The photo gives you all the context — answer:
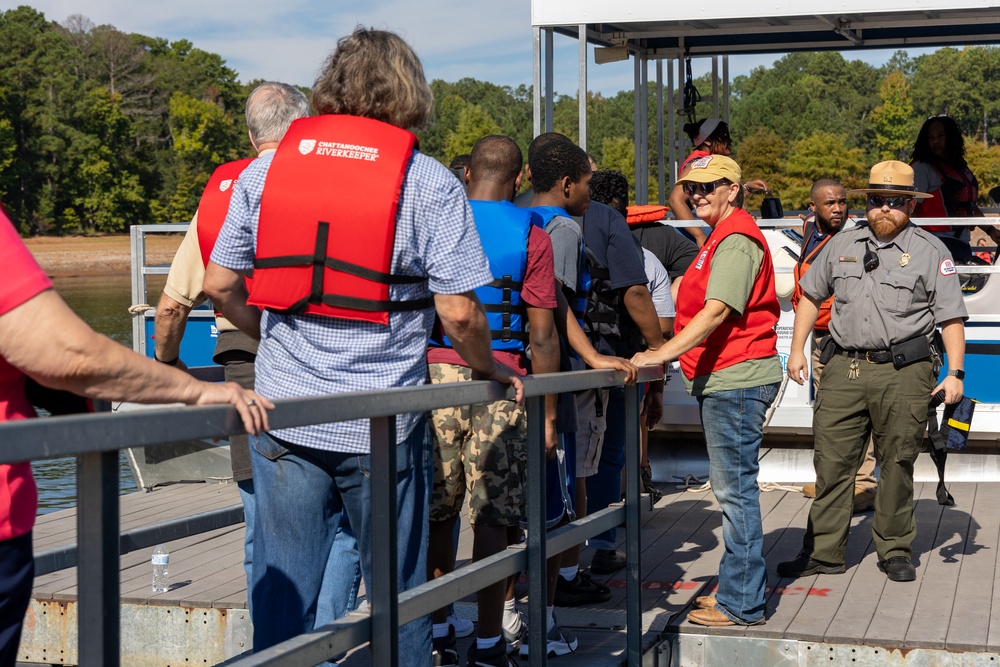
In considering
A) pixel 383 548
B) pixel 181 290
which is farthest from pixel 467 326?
pixel 181 290

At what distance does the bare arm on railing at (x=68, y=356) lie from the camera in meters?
1.75

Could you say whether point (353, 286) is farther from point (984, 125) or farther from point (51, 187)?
point (984, 125)

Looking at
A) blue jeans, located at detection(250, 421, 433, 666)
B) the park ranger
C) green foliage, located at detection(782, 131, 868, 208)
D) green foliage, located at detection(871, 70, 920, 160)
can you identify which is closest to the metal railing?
blue jeans, located at detection(250, 421, 433, 666)

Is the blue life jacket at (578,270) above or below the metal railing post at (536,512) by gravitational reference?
above

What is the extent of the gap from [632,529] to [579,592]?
80cm

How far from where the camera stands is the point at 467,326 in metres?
2.62

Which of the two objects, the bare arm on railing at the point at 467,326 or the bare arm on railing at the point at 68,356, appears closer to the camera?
the bare arm on railing at the point at 68,356

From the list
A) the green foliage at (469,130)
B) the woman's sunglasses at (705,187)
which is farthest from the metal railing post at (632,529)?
the green foliage at (469,130)

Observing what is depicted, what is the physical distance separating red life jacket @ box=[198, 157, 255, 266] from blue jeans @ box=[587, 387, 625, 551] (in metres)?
1.95

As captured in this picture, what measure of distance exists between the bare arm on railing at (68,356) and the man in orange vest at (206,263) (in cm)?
157

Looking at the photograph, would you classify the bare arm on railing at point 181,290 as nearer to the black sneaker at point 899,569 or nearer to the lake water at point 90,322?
the lake water at point 90,322

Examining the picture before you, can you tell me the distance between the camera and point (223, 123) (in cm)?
9094

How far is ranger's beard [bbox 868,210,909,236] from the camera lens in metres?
4.77

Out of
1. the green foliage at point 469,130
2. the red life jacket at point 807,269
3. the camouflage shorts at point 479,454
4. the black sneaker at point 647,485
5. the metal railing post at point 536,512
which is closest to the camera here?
the metal railing post at point 536,512
